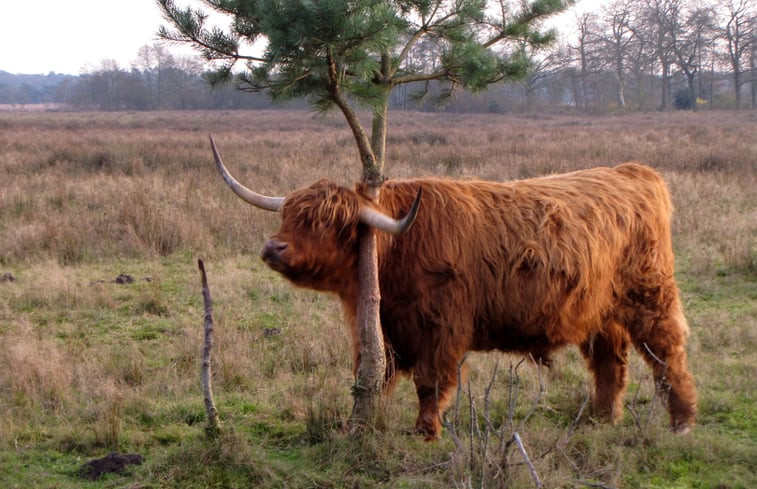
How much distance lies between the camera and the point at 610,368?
4.60 metres

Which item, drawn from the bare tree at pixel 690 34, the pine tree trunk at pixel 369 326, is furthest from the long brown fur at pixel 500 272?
the bare tree at pixel 690 34

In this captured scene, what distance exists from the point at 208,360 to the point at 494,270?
155 cm

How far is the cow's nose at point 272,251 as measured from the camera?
11.5 ft

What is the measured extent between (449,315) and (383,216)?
64cm

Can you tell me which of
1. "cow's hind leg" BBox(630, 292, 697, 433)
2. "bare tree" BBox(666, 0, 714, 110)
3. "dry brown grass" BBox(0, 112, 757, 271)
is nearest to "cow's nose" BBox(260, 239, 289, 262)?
"cow's hind leg" BBox(630, 292, 697, 433)

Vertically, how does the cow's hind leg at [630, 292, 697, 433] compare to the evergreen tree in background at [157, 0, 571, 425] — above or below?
below

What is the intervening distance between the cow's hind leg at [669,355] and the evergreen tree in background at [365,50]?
1.62m

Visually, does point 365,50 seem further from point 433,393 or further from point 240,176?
point 240,176

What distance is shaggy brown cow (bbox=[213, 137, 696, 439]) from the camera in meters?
3.77

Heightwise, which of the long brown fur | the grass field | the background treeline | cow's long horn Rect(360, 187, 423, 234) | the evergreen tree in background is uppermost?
the background treeline

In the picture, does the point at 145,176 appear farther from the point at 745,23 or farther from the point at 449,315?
the point at 745,23

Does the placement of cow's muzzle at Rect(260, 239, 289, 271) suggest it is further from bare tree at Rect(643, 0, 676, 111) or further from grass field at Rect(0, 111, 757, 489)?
bare tree at Rect(643, 0, 676, 111)

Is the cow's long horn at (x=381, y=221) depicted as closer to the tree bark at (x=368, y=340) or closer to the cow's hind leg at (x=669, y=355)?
the tree bark at (x=368, y=340)

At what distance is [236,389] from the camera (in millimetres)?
4910
